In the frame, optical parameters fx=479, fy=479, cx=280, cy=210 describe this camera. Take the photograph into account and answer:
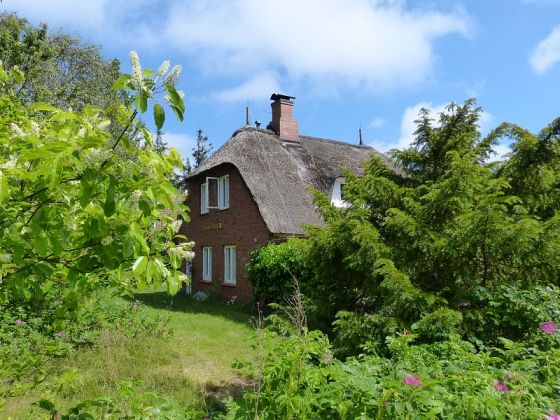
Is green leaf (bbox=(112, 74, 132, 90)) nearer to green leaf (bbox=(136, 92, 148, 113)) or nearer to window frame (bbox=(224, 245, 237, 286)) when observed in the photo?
green leaf (bbox=(136, 92, 148, 113))

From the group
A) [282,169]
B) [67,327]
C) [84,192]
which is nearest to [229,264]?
[282,169]

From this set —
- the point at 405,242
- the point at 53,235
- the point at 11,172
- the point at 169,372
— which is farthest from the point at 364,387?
the point at 169,372

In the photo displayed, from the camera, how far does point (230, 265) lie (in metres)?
18.2

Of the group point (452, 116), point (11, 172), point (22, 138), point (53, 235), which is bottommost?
point (53, 235)

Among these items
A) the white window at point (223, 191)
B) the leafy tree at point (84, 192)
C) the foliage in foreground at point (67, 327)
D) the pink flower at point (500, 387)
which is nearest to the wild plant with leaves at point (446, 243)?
the pink flower at point (500, 387)

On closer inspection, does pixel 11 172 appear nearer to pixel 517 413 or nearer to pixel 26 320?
pixel 517 413

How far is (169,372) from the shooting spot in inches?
295

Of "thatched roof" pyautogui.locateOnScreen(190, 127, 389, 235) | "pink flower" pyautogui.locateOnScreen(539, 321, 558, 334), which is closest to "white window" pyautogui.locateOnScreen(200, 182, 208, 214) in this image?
"thatched roof" pyautogui.locateOnScreen(190, 127, 389, 235)

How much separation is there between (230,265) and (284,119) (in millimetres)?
6812

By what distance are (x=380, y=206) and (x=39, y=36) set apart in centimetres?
1566

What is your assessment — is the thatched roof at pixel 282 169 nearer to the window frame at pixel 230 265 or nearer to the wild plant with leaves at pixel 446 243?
the window frame at pixel 230 265

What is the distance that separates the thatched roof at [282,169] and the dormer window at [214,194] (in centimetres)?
66

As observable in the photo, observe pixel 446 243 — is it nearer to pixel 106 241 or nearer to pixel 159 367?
pixel 106 241

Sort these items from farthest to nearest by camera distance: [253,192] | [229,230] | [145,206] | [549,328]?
[229,230] < [253,192] < [549,328] < [145,206]
